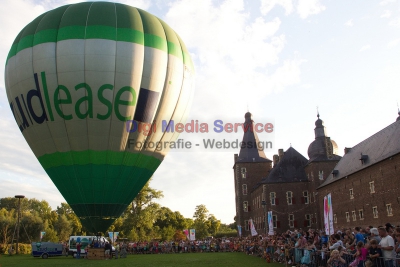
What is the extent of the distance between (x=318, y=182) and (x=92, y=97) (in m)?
39.9

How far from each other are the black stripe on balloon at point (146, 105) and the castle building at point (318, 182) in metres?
17.9

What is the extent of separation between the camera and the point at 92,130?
1741 centimetres

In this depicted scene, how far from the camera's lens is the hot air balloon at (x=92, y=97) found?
17.1 m

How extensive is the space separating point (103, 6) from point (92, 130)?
605 cm

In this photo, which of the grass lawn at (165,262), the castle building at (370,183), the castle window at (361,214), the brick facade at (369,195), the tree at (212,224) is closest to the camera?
the grass lawn at (165,262)

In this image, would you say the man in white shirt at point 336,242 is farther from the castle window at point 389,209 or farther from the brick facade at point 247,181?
the brick facade at point 247,181

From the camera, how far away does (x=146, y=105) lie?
18000 mm

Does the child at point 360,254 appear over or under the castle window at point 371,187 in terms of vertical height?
under

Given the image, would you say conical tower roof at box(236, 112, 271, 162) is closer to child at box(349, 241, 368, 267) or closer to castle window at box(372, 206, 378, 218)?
castle window at box(372, 206, 378, 218)

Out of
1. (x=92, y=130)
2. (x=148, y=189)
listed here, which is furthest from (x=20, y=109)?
(x=148, y=189)

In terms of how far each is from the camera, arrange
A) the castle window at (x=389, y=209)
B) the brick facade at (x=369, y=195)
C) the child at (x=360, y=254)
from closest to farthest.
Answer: the child at (x=360, y=254) → the brick facade at (x=369, y=195) → the castle window at (x=389, y=209)

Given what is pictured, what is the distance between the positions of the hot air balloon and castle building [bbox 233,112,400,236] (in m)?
18.0

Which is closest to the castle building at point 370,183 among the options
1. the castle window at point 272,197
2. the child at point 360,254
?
the castle window at point 272,197

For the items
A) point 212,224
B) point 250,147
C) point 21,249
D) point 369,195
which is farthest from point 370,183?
point 212,224
